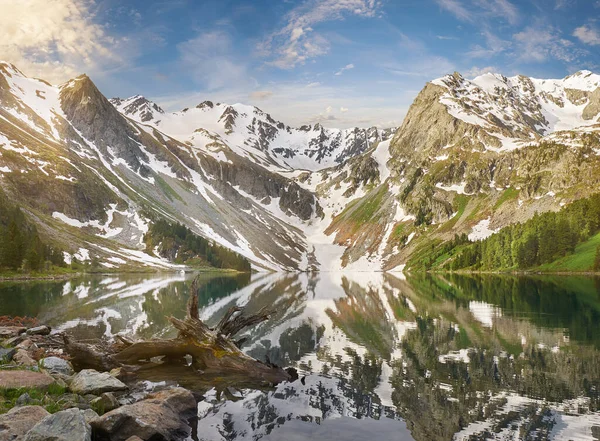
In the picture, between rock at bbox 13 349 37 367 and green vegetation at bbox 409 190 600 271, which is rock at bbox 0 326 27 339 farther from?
green vegetation at bbox 409 190 600 271

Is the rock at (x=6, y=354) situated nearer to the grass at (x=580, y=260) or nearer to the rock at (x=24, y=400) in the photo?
the rock at (x=24, y=400)

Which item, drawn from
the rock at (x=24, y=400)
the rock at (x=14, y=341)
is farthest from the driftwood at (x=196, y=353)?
the rock at (x=24, y=400)

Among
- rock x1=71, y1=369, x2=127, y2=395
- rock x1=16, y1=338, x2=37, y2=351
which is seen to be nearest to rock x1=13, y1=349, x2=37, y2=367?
rock x1=71, y1=369, x2=127, y2=395

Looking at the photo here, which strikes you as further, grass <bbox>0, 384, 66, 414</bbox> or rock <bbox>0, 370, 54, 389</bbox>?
rock <bbox>0, 370, 54, 389</bbox>

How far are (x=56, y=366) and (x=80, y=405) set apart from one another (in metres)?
7.18

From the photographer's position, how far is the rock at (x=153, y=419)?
16.9m

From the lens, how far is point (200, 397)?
2464 centimetres

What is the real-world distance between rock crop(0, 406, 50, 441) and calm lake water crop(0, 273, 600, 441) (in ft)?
20.2

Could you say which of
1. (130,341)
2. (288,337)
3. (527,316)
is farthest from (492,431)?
(527,316)

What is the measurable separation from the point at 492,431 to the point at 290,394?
10.3 m

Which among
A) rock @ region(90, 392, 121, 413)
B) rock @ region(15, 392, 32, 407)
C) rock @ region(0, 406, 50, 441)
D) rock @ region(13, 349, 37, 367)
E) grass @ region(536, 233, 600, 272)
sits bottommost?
grass @ region(536, 233, 600, 272)

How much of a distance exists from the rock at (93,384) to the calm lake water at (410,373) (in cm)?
463

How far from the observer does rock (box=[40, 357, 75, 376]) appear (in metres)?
25.4

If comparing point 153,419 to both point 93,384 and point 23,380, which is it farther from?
point 23,380
